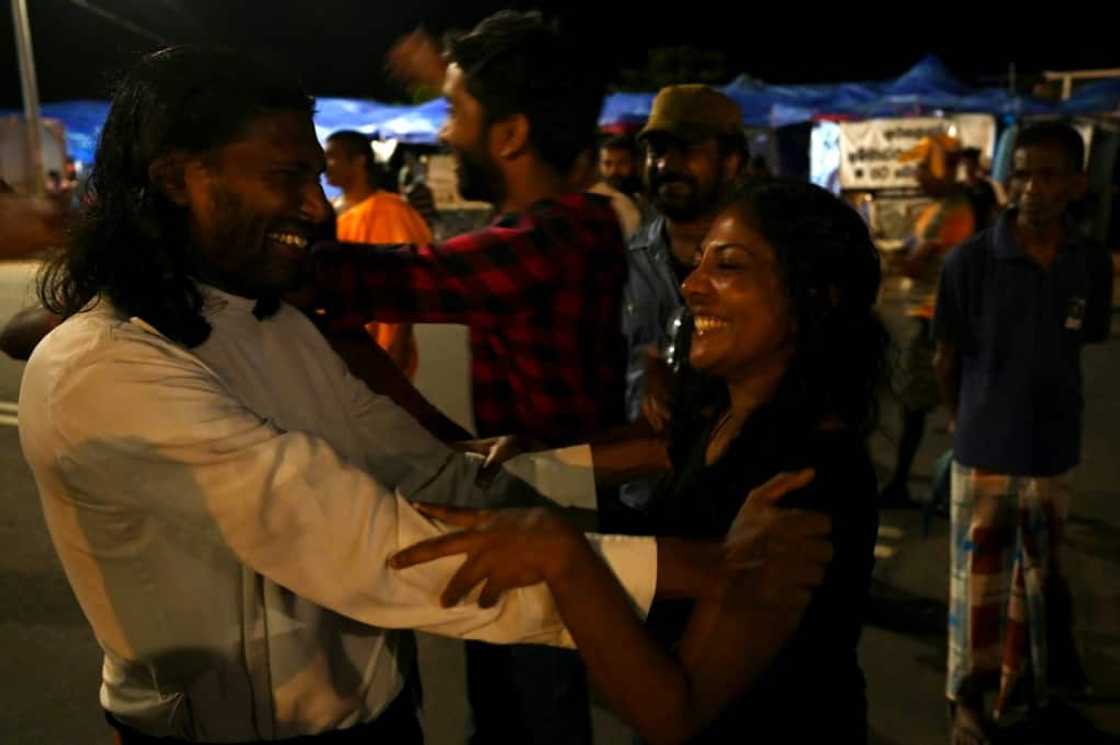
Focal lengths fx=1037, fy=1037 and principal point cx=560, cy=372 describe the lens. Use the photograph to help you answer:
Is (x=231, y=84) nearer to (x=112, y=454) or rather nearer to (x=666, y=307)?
(x=112, y=454)

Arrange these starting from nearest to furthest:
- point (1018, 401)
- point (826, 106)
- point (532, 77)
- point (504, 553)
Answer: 1. point (504, 553)
2. point (532, 77)
3. point (1018, 401)
4. point (826, 106)

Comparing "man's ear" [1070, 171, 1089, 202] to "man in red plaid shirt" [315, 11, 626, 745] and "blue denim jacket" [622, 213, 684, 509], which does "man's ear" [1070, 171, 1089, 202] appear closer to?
"blue denim jacket" [622, 213, 684, 509]

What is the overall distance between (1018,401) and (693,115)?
56.0 inches

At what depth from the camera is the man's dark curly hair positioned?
2.27 metres

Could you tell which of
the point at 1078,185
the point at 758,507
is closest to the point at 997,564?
the point at 1078,185

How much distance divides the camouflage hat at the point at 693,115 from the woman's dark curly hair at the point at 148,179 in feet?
7.22

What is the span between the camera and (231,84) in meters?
1.45

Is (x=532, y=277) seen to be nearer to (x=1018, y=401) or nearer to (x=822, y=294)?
(x=822, y=294)

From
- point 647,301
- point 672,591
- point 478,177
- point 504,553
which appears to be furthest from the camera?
point 647,301

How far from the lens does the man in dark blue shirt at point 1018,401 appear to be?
3346 millimetres

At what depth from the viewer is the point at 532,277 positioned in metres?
2.12

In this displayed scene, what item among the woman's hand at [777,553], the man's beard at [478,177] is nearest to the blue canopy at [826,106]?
the man's beard at [478,177]

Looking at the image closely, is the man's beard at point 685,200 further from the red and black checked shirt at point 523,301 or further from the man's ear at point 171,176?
the man's ear at point 171,176

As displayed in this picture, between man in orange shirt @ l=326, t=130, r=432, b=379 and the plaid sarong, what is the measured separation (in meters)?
2.33
